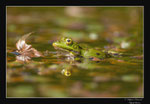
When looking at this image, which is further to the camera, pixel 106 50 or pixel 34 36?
pixel 34 36

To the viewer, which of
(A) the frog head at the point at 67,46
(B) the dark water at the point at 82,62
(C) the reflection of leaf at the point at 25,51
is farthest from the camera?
(C) the reflection of leaf at the point at 25,51

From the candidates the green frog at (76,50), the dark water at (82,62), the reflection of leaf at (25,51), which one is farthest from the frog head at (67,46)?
the reflection of leaf at (25,51)

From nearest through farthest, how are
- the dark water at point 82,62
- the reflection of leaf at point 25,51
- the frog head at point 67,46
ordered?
the dark water at point 82,62 < the frog head at point 67,46 < the reflection of leaf at point 25,51

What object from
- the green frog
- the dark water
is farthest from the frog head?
the dark water

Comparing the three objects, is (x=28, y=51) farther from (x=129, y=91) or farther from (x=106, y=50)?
(x=129, y=91)

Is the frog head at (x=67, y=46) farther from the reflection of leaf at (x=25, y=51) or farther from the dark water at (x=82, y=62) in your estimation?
the reflection of leaf at (x=25, y=51)

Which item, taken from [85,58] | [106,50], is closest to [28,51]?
[85,58]

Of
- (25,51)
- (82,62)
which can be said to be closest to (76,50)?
(82,62)

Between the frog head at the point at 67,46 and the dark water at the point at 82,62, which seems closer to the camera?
the dark water at the point at 82,62
